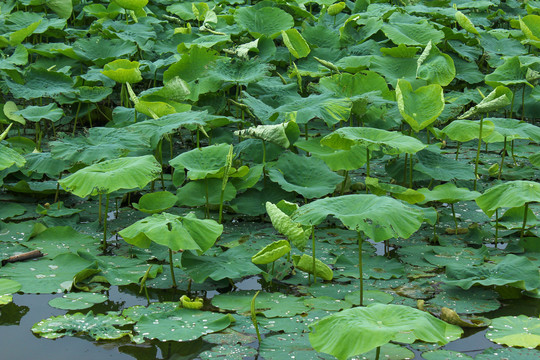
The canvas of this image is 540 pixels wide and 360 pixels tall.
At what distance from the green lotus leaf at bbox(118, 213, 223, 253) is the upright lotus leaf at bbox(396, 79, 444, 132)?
1.04 meters

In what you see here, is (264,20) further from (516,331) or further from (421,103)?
(516,331)

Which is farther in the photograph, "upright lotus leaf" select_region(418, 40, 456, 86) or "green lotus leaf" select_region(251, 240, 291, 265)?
"upright lotus leaf" select_region(418, 40, 456, 86)

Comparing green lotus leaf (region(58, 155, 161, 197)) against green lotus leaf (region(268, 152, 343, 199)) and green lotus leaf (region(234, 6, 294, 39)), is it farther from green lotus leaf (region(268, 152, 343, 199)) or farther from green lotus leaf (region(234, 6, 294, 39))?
green lotus leaf (region(234, 6, 294, 39))

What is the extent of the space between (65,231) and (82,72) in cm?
Answer: 171

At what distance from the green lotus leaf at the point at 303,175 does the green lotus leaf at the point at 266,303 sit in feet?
1.66

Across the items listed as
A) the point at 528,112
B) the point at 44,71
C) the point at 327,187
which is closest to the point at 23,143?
the point at 44,71

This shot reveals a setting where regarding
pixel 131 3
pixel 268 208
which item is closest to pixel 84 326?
pixel 268 208

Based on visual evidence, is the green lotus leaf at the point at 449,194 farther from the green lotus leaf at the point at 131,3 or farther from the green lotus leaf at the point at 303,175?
the green lotus leaf at the point at 131,3

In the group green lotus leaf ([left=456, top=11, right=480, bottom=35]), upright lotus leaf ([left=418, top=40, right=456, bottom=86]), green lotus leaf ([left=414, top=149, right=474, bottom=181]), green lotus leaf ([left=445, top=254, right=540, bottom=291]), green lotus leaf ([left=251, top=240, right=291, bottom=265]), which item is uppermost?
green lotus leaf ([left=456, top=11, right=480, bottom=35])

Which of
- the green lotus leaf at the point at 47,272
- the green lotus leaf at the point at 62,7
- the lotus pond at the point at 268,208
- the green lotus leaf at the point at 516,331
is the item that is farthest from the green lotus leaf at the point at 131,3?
the green lotus leaf at the point at 516,331

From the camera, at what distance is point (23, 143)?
311cm

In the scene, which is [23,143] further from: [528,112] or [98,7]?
[528,112]

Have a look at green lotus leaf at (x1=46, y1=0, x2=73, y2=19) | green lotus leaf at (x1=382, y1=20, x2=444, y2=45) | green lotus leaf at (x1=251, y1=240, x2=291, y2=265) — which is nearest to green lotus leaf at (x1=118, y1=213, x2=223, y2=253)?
green lotus leaf at (x1=251, y1=240, x2=291, y2=265)

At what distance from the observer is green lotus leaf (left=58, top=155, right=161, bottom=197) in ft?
7.09
